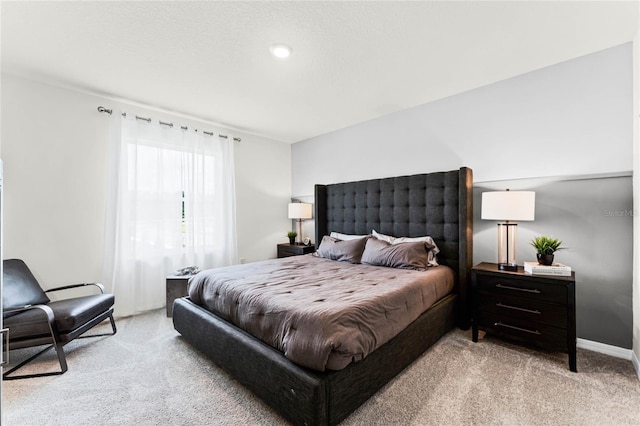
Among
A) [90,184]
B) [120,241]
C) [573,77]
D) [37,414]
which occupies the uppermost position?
[573,77]

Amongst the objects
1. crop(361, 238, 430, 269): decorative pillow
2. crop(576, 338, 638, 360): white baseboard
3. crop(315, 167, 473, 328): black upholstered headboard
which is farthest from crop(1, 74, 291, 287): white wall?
crop(576, 338, 638, 360): white baseboard

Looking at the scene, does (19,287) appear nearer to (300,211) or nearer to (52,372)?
(52,372)

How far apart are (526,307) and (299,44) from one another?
9.46 feet

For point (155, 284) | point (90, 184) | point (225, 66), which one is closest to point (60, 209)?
point (90, 184)

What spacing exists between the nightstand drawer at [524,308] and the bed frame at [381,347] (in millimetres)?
341

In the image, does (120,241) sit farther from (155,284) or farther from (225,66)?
(225,66)

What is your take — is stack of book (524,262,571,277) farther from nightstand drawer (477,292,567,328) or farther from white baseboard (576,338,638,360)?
white baseboard (576,338,638,360)

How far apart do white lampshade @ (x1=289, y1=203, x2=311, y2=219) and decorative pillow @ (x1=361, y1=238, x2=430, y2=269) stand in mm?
1651

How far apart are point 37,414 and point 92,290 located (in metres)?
1.75

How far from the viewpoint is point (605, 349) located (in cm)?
251

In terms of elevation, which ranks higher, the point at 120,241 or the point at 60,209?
the point at 60,209

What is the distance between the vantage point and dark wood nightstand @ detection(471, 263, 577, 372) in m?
2.27

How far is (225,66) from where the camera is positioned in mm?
2719

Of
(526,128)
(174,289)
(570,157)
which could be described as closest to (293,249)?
(174,289)
